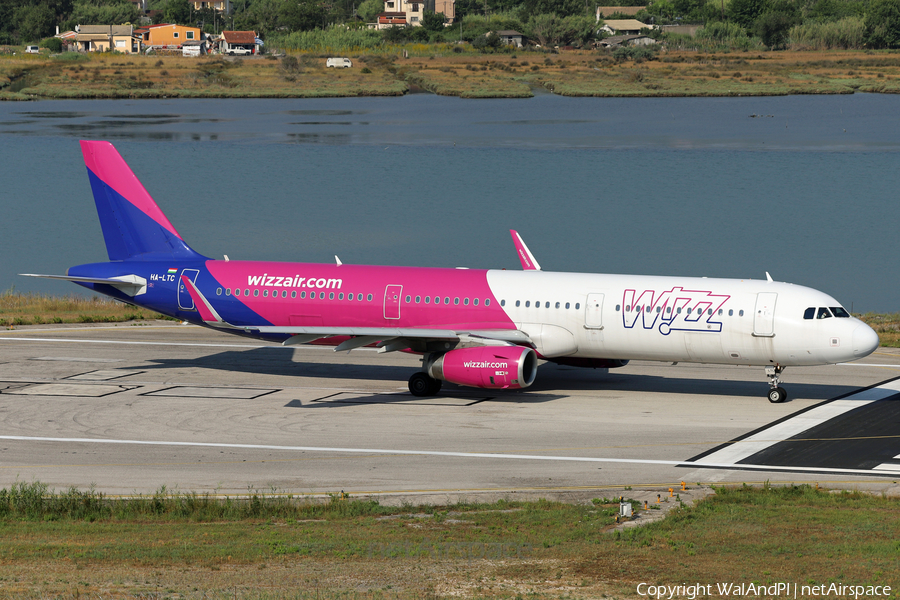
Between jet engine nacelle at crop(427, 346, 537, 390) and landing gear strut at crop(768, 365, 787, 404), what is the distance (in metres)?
9.10

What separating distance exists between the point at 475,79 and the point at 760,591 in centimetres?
17249

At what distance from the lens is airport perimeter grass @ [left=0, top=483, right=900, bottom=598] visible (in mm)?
20500

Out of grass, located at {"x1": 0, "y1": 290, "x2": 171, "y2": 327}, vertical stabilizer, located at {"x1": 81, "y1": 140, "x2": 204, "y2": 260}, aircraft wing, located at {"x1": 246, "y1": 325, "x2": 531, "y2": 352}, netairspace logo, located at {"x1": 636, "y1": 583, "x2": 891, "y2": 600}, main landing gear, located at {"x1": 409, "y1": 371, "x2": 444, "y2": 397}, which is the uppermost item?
vertical stabilizer, located at {"x1": 81, "y1": 140, "x2": 204, "y2": 260}

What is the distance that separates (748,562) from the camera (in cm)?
2192

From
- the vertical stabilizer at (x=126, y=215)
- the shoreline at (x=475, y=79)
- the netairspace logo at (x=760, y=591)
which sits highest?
the shoreline at (x=475, y=79)

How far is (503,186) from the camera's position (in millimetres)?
104000

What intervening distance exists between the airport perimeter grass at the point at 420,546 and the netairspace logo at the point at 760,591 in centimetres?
38

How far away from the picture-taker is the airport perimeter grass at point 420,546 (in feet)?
67.3

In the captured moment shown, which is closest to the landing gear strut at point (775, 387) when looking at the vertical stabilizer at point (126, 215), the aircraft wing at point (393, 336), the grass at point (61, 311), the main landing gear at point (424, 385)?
the aircraft wing at point (393, 336)

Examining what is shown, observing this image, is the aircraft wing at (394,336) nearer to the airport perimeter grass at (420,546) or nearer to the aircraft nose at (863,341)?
the aircraft nose at (863,341)

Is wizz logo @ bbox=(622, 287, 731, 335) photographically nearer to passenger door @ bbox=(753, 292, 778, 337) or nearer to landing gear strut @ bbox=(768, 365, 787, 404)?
passenger door @ bbox=(753, 292, 778, 337)

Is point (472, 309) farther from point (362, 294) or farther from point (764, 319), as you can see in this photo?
point (764, 319)

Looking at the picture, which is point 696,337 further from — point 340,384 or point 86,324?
point 86,324

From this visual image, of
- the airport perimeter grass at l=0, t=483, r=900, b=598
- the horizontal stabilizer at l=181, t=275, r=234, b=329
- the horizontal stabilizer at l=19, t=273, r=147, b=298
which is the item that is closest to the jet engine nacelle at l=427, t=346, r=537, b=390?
the horizontal stabilizer at l=181, t=275, r=234, b=329
